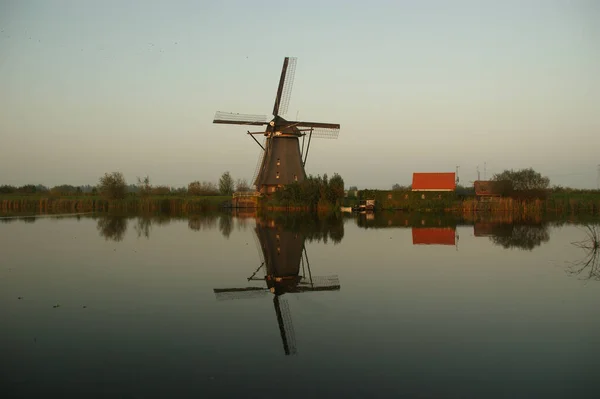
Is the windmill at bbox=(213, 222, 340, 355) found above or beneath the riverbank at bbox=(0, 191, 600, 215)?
beneath

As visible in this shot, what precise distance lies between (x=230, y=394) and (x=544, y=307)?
15.7ft

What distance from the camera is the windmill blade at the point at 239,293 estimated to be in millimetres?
7758

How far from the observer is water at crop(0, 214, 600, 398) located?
4301 mm

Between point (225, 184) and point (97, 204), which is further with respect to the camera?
point (225, 184)

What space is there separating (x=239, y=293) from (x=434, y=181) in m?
41.7

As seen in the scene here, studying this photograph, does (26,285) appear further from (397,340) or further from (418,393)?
(418,393)

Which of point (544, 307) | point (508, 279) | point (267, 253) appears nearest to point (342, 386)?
point (544, 307)

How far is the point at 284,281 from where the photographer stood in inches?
366

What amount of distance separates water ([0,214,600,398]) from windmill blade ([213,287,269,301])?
66mm

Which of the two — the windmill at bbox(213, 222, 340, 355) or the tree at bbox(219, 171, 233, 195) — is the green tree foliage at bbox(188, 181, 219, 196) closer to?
the tree at bbox(219, 171, 233, 195)

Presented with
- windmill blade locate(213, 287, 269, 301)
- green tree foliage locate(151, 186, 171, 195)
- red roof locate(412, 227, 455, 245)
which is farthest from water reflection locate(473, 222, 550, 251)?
green tree foliage locate(151, 186, 171, 195)

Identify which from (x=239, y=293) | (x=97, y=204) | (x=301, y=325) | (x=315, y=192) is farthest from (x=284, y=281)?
(x=97, y=204)

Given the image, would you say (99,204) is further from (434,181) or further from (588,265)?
(588,265)

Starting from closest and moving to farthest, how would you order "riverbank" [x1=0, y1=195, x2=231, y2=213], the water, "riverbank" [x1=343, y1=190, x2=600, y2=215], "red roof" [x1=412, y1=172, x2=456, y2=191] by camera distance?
the water
"riverbank" [x1=343, y1=190, x2=600, y2=215]
"riverbank" [x1=0, y1=195, x2=231, y2=213]
"red roof" [x1=412, y1=172, x2=456, y2=191]
